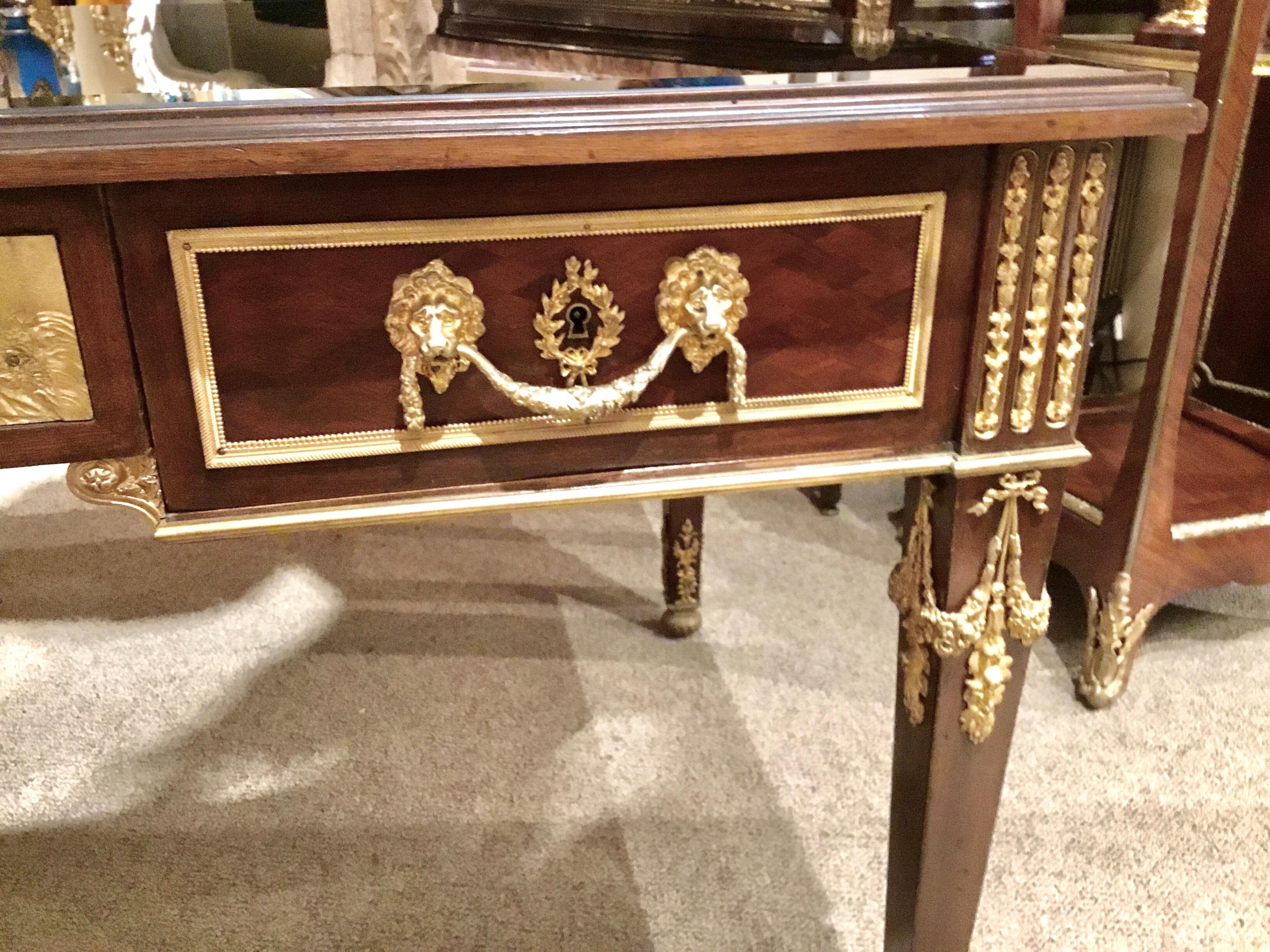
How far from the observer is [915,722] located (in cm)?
69

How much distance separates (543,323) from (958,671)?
0.33 meters

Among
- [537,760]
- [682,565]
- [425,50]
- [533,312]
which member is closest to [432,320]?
[533,312]

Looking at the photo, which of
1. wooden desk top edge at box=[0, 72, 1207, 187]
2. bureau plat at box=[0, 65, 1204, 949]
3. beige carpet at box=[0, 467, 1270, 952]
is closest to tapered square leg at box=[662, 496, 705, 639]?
beige carpet at box=[0, 467, 1270, 952]

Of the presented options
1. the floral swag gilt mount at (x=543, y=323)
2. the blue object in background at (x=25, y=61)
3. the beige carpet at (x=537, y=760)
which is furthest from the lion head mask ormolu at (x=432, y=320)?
the beige carpet at (x=537, y=760)

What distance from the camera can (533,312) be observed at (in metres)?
0.52

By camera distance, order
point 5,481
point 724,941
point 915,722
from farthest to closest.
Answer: point 5,481, point 724,941, point 915,722

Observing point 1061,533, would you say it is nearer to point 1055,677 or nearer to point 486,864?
point 1055,677

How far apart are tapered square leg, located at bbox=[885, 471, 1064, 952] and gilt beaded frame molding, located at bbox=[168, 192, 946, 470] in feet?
0.32

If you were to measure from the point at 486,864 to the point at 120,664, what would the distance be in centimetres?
59

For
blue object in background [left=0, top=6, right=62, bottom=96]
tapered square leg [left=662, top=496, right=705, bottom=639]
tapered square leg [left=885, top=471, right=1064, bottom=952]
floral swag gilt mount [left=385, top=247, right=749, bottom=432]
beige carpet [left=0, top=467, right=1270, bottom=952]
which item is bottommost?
beige carpet [left=0, top=467, right=1270, bottom=952]

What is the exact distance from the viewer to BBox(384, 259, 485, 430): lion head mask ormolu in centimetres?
49

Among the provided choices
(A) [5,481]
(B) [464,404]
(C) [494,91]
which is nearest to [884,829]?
(B) [464,404]

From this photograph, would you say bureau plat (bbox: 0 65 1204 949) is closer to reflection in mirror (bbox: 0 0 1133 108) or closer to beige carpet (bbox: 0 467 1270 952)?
reflection in mirror (bbox: 0 0 1133 108)

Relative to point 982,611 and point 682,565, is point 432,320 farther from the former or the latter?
point 682,565
